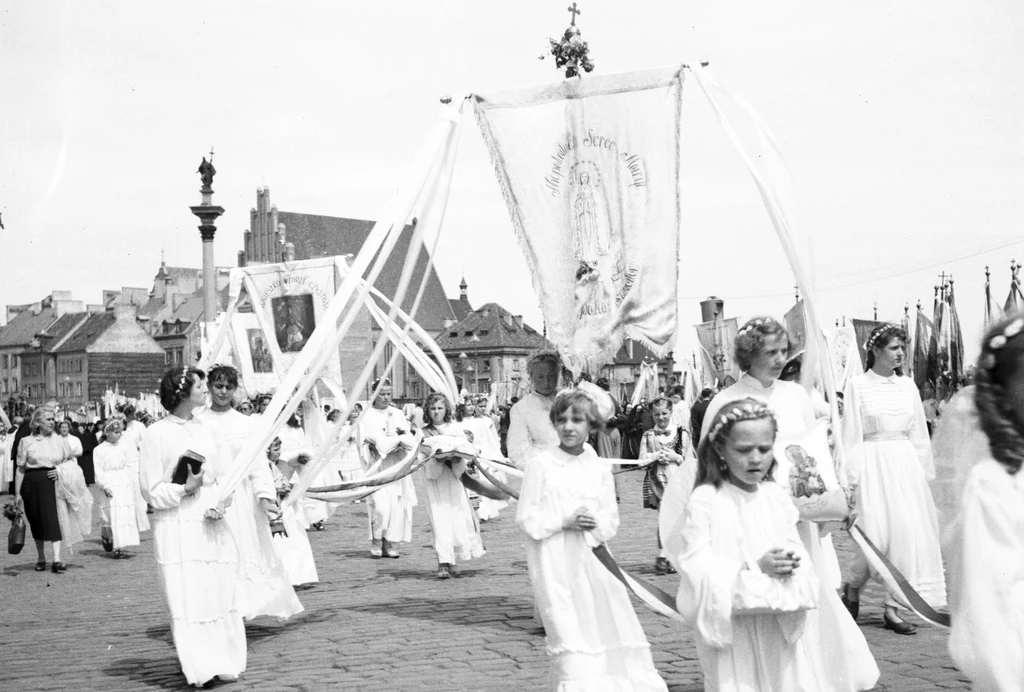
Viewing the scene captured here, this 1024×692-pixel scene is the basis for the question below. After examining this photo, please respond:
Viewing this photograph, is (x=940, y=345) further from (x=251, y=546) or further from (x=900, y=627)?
(x=251, y=546)

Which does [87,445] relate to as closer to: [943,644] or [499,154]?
[499,154]

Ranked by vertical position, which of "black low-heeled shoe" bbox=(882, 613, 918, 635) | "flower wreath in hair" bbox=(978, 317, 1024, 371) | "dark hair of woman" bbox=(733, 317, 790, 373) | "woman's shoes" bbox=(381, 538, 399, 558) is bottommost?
"woman's shoes" bbox=(381, 538, 399, 558)

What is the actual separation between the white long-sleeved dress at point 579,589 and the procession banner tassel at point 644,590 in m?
0.06

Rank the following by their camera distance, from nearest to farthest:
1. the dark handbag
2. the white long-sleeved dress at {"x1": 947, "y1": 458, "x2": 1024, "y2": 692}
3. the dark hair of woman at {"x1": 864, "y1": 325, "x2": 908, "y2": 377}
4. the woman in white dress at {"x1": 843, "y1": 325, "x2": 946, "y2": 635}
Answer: the white long-sleeved dress at {"x1": 947, "y1": 458, "x2": 1024, "y2": 692}, the dark hair of woman at {"x1": 864, "y1": 325, "x2": 908, "y2": 377}, the woman in white dress at {"x1": 843, "y1": 325, "x2": 946, "y2": 635}, the dark handbag

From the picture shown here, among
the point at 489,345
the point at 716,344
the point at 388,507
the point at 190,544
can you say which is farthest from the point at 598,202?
the point at 489,345

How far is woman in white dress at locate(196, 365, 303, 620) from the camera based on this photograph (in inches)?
370

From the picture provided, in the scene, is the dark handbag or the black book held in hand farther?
the dark handbag

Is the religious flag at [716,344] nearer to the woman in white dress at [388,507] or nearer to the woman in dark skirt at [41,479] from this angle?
the woman in white dress at [388,507]

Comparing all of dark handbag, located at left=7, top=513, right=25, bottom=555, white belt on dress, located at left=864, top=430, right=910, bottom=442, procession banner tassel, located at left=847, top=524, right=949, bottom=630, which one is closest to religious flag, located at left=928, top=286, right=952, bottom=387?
white belt on dress, located at left=864, top=430, right=910, bottom=442

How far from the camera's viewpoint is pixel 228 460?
8469mm

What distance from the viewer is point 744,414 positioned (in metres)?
4.63

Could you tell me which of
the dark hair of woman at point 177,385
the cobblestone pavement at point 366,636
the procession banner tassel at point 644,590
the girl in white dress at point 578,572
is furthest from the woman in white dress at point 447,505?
the procession banner tassel at point 644,590

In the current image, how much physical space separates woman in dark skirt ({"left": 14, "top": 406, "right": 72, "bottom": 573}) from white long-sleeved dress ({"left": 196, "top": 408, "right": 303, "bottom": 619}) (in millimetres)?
6108

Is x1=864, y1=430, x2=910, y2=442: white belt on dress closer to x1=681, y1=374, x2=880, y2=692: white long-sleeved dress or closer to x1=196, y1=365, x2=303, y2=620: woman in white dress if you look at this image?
x1=681, y1=374, x2=880, y2=692: white long-sleeved dress
